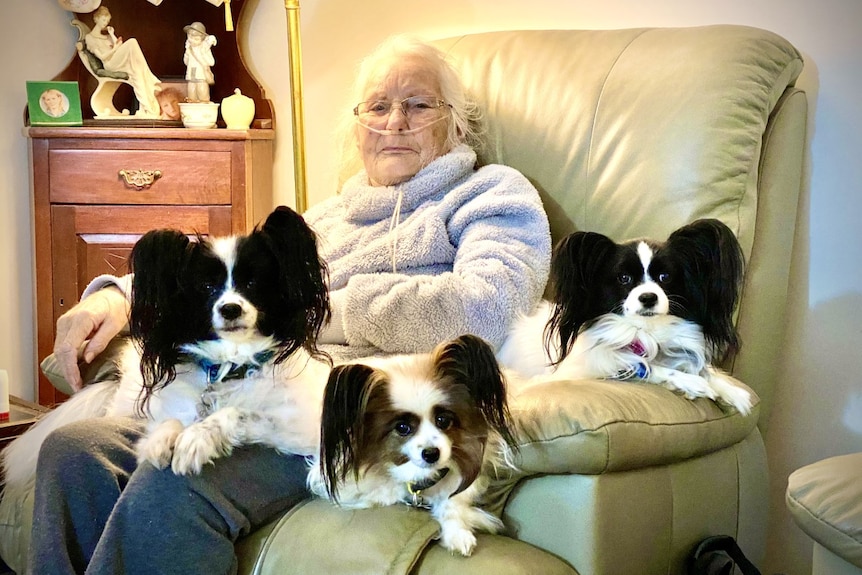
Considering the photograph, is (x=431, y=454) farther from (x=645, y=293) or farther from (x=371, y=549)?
(x=645, y=293)

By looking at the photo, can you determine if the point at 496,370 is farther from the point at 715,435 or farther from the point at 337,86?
the point at 337,86

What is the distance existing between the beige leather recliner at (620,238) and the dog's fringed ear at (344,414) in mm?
105

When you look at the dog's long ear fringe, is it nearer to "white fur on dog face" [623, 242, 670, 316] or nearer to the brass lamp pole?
"white fur on dog face" [623, 242, 670, 316]

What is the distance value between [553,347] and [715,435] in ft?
1.19

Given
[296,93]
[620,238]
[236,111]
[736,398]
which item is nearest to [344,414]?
[736,398]

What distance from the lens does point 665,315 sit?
1.67 meters

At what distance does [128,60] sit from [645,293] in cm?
215

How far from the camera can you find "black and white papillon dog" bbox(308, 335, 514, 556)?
4.81ft

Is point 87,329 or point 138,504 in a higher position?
point 87,329

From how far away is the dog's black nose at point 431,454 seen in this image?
1.45 m

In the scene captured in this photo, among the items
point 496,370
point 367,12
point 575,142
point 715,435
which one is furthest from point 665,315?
point 367,12

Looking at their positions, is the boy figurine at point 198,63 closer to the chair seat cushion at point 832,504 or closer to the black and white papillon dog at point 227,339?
the black and white papillon dog at point 227,339

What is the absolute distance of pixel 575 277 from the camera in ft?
5.61

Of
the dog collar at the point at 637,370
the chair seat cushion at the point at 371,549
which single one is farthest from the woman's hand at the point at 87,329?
the dog collar at the point at 637,370
